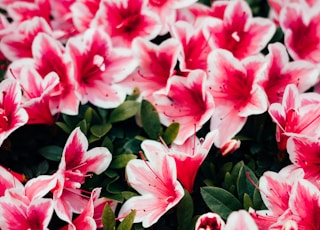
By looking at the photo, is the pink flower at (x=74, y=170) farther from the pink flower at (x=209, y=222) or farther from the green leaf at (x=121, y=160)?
the pink flower at (x=209, y=222)

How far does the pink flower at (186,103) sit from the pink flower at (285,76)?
0.13m

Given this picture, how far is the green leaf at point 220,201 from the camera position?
3.79 feet

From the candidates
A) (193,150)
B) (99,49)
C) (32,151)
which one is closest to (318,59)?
(193,150)

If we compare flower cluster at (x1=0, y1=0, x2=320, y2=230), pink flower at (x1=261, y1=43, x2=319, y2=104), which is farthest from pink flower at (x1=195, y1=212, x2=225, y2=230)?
pink flower at (x1=261, y1=43, x2=319, y2=104)

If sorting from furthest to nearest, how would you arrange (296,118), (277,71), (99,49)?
1. (99,49)
2. (277,71)
3. (296,118)

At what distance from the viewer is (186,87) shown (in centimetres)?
132

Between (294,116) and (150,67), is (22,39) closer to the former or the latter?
(150,67)

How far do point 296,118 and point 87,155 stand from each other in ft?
1.36

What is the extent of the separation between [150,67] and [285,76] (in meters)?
0.30

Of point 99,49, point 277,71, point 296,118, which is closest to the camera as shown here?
point 296,118

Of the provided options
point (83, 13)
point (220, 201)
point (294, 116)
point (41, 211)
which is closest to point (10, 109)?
point (41, 211)

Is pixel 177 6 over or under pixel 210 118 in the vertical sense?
over

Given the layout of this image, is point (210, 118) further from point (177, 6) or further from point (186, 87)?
point (177, 6)

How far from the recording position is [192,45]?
138 cm
